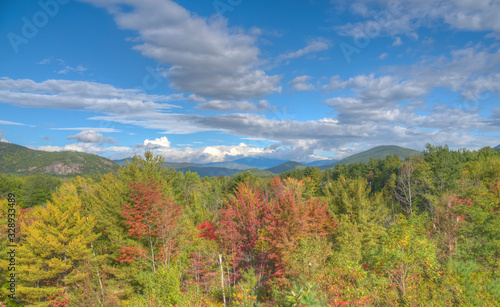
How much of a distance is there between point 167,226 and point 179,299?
33.3ft

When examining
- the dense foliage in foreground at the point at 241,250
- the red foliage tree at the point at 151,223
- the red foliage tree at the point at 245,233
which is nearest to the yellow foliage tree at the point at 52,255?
the dense foliage in foreground at the point at 241,250

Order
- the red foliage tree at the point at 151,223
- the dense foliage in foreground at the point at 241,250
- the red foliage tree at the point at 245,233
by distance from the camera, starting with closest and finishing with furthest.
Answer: the dense foliage in foreground at the point at 241,250 < the red foliage tree at the point at 245,233 < the red foliage tree at the point at 151,223

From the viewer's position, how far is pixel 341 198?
28.2 m

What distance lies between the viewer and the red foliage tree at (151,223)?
2345 cm

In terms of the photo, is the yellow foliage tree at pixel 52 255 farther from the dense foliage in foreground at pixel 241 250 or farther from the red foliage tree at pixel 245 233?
the red foliage tree at pixel 245 233

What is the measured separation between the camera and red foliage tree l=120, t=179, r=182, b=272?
23453 mm

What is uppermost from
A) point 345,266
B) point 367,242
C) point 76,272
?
point 345,266

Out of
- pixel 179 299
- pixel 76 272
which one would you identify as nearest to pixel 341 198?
pixel 179 299

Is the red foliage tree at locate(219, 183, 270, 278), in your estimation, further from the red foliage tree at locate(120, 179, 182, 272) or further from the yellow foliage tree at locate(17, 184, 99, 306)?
the yellow foliage tree at locate(17, 184, 99, 306)

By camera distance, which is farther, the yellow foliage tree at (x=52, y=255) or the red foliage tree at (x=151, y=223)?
the red foliage tree at (x=151, y=223)

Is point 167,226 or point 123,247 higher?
point 167,226

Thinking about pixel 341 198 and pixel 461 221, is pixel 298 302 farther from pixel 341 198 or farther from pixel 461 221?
pixel 341 198

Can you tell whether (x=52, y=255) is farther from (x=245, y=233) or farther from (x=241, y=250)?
(x=245, y=233)

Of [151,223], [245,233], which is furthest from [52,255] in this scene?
[245,233]
